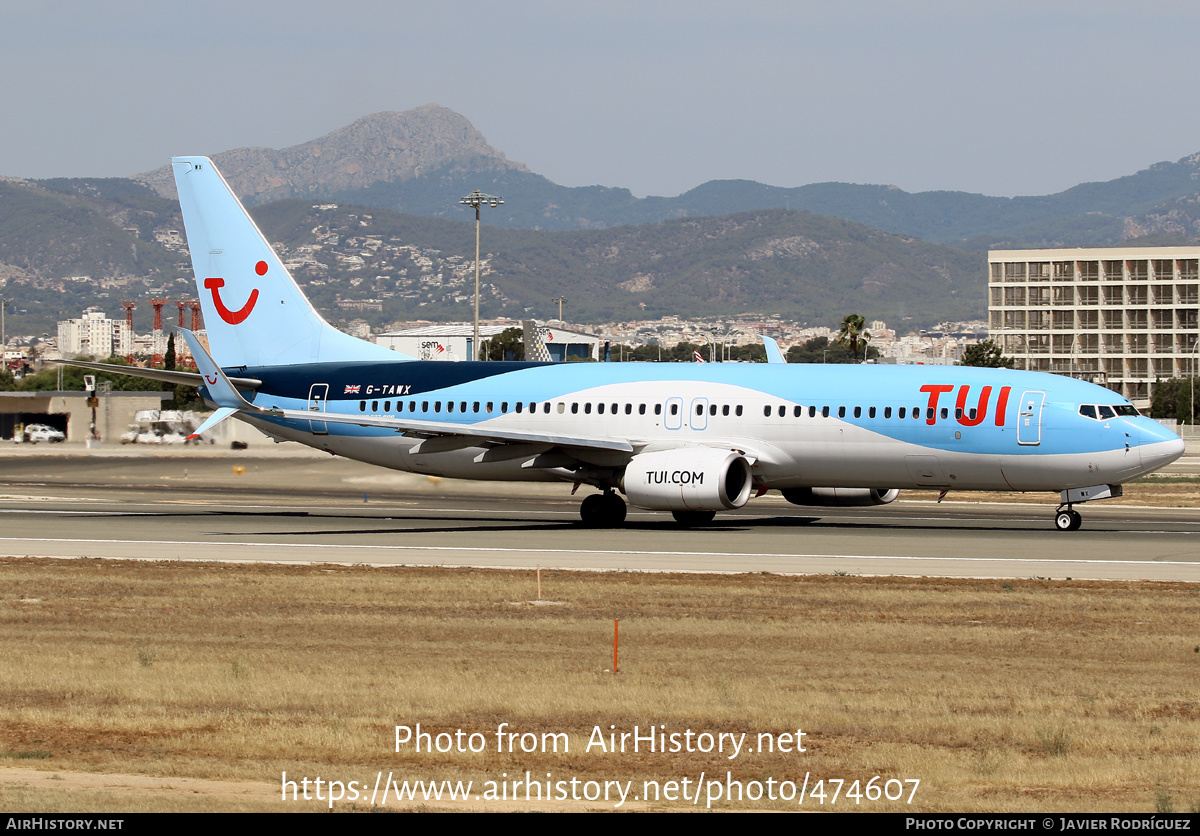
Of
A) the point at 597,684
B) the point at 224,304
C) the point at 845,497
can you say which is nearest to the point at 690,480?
the point at 845,497

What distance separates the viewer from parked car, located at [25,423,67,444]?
9731 centimetres

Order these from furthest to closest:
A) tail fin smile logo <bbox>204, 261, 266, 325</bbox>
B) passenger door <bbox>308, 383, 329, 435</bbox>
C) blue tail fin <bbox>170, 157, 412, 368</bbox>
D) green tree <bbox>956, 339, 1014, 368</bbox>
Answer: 1. green tree <bbox>956, 339, 1014, 368</bbox>
2. tail fin smile logo <bbox>204, 261, 266, 325</bbox>
3. blue tail fin <bbox>170, 157, 412, 368</bbox>
4. passenger door <bbox>308, 383, 329, 435</bbox>

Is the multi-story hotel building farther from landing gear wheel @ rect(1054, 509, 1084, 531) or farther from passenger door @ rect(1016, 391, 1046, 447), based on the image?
passenger door @ rect(1016, 391, 1046, 447)

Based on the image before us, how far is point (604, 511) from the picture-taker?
1564 inches

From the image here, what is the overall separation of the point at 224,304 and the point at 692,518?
56.8ft

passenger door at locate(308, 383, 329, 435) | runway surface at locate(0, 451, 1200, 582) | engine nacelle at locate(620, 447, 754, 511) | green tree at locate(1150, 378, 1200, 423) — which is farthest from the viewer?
green tree at locate(1150, 378, 1200, 423)

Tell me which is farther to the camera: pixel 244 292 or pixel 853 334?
pixel 853 334

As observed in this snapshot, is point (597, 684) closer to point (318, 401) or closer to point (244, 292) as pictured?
point (318, 401)

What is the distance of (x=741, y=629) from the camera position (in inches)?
827

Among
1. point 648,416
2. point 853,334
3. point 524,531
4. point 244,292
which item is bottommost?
point 524,531

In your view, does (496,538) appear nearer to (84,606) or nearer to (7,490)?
(84,606)

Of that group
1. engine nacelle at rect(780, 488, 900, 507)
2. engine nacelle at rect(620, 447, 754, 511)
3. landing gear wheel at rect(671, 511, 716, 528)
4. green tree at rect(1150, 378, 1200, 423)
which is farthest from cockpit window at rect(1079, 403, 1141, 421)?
green tree at rect(1150, 378, 1200, 423)

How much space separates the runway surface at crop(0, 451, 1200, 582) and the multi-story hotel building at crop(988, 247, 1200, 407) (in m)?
140
